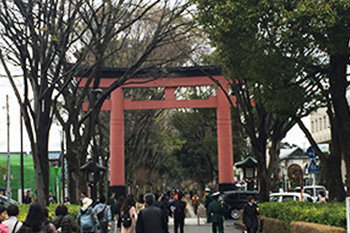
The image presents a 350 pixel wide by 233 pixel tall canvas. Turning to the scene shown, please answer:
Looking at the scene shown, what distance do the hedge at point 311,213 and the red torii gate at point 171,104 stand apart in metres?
14.6

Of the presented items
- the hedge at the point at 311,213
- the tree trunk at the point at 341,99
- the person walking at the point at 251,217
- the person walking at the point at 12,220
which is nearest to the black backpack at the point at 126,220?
the person walking at the point at 251,217

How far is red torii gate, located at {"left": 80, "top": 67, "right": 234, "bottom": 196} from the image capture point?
34656mm

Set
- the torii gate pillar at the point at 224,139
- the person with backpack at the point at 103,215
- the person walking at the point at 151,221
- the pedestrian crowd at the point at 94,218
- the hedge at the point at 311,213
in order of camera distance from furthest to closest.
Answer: the torii gate pillar at the point at 224,139, the person with backpack at the point at 103,215, the hedge at the point at 311,213, the person walking at the point at 151,221, the pedestrian crowd at the point at 94,218

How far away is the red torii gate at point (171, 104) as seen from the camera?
1364 inches

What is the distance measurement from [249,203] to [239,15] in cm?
506

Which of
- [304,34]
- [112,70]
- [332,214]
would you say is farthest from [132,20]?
[112,70]

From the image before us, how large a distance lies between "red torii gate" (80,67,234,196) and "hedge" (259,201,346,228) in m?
14.6

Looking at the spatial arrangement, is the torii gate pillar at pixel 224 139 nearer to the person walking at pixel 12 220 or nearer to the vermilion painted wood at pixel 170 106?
the vermilion painted wood at pixel 170 106

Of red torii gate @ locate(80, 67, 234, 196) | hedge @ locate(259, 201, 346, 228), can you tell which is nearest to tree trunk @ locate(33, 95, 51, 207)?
hedge @ locate(259, 201, 346, 228)

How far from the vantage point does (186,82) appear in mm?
35031

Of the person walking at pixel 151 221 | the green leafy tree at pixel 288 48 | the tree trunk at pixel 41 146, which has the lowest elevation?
the person walking at pixel 151 221

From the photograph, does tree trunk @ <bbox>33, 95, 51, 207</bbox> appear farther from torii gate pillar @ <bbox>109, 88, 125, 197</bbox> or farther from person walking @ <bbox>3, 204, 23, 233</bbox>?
torii gate pillar @ <bbox>109, 88, 125, 197</bbox>

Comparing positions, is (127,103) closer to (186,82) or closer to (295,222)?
(186,82)

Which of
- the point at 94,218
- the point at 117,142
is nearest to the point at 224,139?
the point at 117,142
